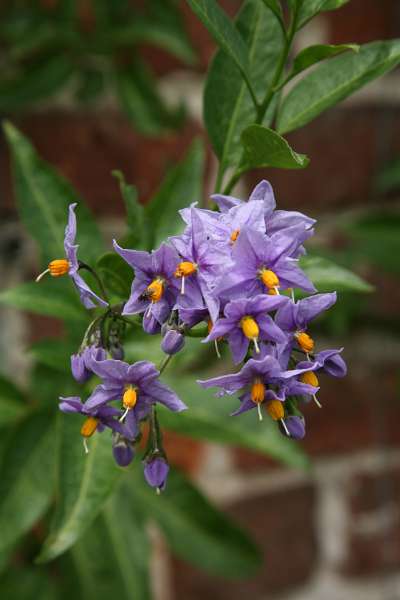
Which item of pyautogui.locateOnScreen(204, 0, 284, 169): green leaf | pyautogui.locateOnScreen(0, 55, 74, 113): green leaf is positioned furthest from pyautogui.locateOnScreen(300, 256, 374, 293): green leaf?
pyautogui.locateOnScreen(0, 55, 74, 113): green leaf

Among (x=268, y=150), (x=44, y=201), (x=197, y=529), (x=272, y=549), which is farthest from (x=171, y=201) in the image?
(x=272, y=549)

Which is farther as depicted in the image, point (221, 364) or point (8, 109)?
point (221, 364)

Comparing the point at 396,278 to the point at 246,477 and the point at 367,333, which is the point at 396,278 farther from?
the point at 246,477

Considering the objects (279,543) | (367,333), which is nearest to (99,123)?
(367,333)

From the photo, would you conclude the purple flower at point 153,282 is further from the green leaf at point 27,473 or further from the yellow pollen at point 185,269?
the green leaf at point 27,473

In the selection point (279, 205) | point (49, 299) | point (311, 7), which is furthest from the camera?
point (279, 205)

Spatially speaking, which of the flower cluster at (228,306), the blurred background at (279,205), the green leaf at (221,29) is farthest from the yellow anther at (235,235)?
the blurred background at (279,205)

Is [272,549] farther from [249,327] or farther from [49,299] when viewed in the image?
[249,327]
